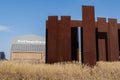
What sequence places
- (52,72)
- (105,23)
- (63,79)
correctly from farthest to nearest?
1. (105,23)
2. (52,72)
3. (63,79)

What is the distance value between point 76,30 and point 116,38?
2.47m

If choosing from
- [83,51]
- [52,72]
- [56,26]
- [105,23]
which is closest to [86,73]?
[52,72]

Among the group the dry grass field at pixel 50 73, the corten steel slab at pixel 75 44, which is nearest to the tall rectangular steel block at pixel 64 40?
the corten steel slab at pixel 75 44

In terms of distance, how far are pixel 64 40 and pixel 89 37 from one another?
1.42m

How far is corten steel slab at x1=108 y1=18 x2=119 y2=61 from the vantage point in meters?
17.9

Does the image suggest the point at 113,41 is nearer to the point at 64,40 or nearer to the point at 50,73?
the point at 64,40

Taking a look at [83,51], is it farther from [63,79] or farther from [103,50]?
[63,79]

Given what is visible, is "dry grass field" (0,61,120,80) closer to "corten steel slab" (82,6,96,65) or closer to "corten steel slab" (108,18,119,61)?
"corten steel slab" (82,6,96,65)

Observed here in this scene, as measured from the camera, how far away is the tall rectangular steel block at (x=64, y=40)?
16.3 metres

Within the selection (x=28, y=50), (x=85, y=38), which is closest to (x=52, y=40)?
(x=85, y=38)

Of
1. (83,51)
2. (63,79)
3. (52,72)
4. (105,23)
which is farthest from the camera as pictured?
(105,23)

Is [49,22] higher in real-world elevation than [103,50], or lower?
higher

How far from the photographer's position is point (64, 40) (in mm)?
16391

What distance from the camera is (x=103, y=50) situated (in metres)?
17.9
